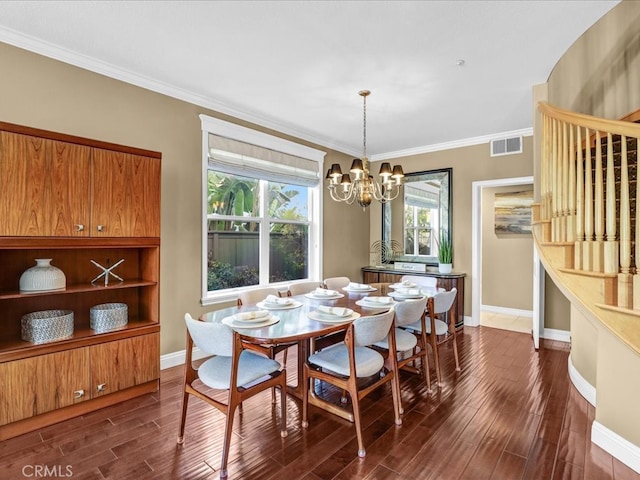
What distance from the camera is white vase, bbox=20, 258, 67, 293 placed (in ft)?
7.90

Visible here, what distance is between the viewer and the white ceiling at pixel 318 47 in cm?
228

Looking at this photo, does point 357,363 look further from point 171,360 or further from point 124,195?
point 124,195

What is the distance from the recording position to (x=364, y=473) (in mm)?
1941

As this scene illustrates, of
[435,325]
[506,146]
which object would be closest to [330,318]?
[435,325]

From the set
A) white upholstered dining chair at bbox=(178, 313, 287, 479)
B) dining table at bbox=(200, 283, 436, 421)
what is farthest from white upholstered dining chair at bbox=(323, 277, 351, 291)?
white upholstered dining chair at bbox=(178, 313, 287, 479)

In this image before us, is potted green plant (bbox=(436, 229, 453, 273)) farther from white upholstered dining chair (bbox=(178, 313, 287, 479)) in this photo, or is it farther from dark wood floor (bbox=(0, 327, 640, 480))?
white upholstered dining chair (bbox=(178, 313, 287, 479))

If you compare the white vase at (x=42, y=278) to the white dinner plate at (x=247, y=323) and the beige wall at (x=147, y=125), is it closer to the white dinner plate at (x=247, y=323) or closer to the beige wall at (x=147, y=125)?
the beige wall at (x=147, y=125)

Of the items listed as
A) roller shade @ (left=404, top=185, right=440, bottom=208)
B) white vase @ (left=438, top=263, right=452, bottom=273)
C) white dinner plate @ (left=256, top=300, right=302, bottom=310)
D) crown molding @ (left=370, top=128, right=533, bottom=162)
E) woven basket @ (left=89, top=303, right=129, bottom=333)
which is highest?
crown molding @ (left=370, top=128, right=533, bottom=162)

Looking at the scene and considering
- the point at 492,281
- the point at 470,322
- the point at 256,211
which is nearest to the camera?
the point at 256,211

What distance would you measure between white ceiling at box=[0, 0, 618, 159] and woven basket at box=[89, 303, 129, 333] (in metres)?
2.05

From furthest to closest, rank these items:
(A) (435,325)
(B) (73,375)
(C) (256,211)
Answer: (C) (256,211) → (A) (435,325) → (B) (73,375)

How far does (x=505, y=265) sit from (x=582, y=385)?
3.29 m

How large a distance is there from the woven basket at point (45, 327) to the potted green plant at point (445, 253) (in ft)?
14.8

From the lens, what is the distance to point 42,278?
2.45m
